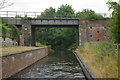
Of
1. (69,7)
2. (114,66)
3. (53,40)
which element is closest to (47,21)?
(114,66)

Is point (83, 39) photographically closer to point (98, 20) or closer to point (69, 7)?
point (98, 20)

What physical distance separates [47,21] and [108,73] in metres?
24.3

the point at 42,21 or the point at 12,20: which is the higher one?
the point at 12,20

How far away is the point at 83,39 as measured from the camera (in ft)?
103

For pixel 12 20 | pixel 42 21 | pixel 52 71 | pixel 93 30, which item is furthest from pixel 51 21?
pixel 52 71

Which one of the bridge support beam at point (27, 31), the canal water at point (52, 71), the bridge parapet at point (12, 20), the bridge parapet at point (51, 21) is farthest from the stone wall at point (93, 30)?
the canal water at point (52, 71)

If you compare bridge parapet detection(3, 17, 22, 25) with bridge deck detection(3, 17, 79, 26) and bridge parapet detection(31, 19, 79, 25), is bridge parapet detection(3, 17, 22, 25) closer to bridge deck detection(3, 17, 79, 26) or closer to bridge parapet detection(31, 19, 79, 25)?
bridge deck detection(3, 17, 79, 26)

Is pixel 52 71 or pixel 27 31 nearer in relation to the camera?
pixel 52 71

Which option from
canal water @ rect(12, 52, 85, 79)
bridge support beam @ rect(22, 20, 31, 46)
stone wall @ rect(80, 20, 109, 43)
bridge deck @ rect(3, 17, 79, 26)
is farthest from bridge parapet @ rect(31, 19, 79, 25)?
canal water @ rect(12, 52, 85, 79)

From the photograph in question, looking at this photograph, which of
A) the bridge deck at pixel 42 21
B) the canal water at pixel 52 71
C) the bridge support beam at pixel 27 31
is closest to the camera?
the canal water at pixel 52 71

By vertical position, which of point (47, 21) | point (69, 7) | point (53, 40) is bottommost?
point (53, 40)

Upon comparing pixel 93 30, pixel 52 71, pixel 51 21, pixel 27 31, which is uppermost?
pixel 51 21

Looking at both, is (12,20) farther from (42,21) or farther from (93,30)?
(93,30)

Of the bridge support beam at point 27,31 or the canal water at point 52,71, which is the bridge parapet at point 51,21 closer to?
the bridge support beam at point 27,31
